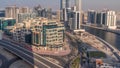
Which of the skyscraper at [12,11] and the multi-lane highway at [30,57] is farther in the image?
the skyscraper at [12,11]

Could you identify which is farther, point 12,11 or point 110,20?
point 110,20

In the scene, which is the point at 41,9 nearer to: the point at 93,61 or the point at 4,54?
the point at 4,54

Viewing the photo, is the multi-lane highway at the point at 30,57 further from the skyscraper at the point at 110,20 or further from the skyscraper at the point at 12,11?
the skyscraper at the point at 110,20

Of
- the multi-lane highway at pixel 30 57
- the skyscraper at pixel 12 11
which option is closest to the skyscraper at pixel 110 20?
the skyscraper at pixel 12 11

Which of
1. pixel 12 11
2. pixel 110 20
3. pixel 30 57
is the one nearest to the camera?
pixel 30 57

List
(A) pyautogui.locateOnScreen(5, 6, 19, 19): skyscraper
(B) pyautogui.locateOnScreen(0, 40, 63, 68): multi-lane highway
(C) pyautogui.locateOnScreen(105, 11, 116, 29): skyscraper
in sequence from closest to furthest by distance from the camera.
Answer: (B) pyautogui.locateOnScreen(0, 40, 63, 68): multi-lane highway
(A) pyautogui.locateOnScreen(5, 6, 19, 19): skyscraper
(C) pyautogui.locateOnScreen(105, 11, 116, 29): skyscraper

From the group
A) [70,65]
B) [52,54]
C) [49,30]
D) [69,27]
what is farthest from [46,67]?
[69,27]

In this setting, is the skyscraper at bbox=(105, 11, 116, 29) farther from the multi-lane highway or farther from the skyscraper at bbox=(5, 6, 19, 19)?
the multi-lane highway

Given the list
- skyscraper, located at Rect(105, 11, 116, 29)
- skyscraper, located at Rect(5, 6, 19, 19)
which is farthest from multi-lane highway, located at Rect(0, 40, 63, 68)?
skyscraper, located at Rect(105, 11, 116, 29)

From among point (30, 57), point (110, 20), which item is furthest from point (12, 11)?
point (30, 57)

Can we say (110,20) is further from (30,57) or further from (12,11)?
(30,57)
